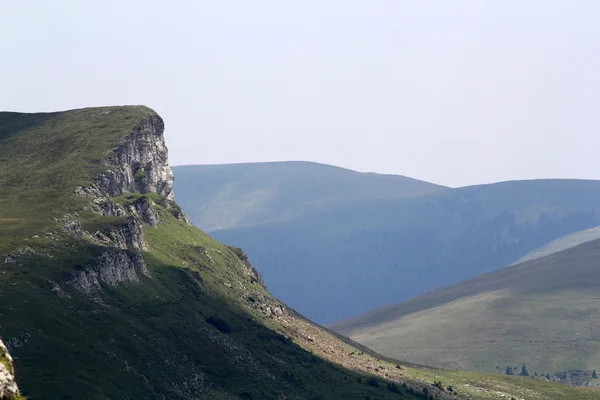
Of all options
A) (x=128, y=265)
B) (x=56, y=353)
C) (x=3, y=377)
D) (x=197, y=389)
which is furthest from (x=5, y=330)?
(x=3, y=377)

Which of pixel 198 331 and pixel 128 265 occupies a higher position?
pixel 128 265

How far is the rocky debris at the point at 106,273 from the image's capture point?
177 metres

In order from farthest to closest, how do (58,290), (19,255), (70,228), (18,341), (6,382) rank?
(70,228) → (19,255) → (58,290) → (18,341) → (6,382)

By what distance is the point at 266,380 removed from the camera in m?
196

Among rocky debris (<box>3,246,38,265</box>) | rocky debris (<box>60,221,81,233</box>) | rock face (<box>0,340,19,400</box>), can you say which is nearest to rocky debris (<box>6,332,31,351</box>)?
rocky debris (<box>3,246,38,265</box>)

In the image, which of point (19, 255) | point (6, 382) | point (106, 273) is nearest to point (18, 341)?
point (19, 255)

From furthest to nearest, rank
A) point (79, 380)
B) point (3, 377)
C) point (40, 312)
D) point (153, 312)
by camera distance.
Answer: point (153, 312)
point (40, 312)
point (79, 380)
point (3, 377)

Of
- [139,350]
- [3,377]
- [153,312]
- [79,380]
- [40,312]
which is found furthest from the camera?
[153,312]

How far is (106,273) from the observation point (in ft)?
617

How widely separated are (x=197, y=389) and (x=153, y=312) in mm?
24963

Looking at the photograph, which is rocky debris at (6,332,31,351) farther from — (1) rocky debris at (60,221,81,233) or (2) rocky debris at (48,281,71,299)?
(1) rocky debris at (60,221,81,233)

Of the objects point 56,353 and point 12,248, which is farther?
point 12,248

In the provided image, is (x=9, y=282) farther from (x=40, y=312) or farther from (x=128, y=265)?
(x=128, y=265)

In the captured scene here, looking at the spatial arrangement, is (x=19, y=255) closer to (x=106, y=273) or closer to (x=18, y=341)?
(x=106, y=273)
